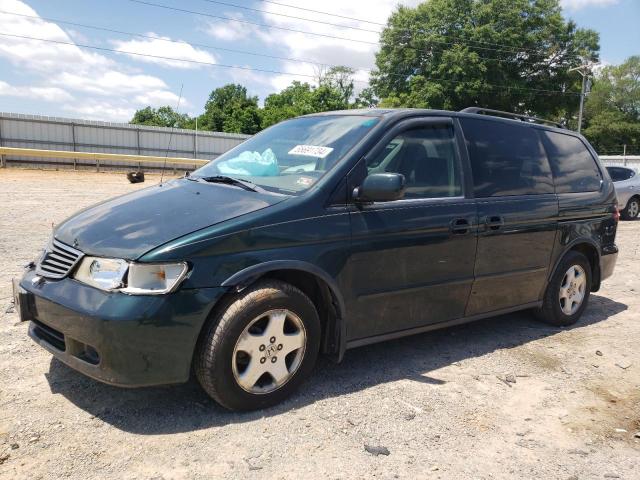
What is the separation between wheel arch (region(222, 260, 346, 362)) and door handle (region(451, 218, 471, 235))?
3.49ft

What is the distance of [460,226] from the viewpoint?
12.5ft

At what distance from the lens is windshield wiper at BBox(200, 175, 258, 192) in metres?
3.37

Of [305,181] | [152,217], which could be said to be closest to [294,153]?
[305,181]

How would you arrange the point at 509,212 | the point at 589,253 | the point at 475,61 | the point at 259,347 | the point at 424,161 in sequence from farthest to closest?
the point at 475,61
the point at 589,253
the point at 509,212
the point at 424,161
the point at 259,347

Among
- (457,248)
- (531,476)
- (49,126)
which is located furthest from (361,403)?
(49,126)

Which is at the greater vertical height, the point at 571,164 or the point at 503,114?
the point at 503,114

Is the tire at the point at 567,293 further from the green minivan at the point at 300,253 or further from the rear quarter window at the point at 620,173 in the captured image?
the rear quarter window at the point at 620,173

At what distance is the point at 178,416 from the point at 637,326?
4424 mm

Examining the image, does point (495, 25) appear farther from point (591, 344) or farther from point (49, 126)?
point (591, 344)

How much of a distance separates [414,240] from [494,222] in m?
0.85

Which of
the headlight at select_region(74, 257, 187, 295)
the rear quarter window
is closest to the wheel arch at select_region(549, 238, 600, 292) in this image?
the headlight at select_region(74, 257, 187, 295)

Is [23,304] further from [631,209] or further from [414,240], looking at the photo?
[631,209]

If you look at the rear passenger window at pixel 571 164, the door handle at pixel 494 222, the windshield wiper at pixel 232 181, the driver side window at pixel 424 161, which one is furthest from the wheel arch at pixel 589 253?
the windshield wiper at pixel 232 181

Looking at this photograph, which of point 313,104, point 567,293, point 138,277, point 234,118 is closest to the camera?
point 138,277
